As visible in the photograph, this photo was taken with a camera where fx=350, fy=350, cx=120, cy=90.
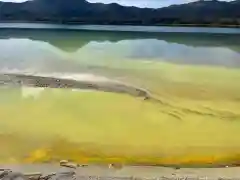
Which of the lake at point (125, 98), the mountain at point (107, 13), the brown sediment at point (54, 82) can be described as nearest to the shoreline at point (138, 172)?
the lake at point (125, 98)

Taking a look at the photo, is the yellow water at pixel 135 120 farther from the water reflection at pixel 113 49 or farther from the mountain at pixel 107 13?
the mountain at pixel 107 13

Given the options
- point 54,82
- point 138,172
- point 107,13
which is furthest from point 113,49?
point 138,172

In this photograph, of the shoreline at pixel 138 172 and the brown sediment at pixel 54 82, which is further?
the brown sediment at pixel 54 82

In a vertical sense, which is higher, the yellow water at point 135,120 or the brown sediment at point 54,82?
the brown sediment at point 54,82

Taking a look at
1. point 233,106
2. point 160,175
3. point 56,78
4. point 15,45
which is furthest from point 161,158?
point 15,45

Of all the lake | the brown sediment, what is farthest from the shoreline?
the brown sediment

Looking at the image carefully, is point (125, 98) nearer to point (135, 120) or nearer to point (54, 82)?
point (135, 120)
